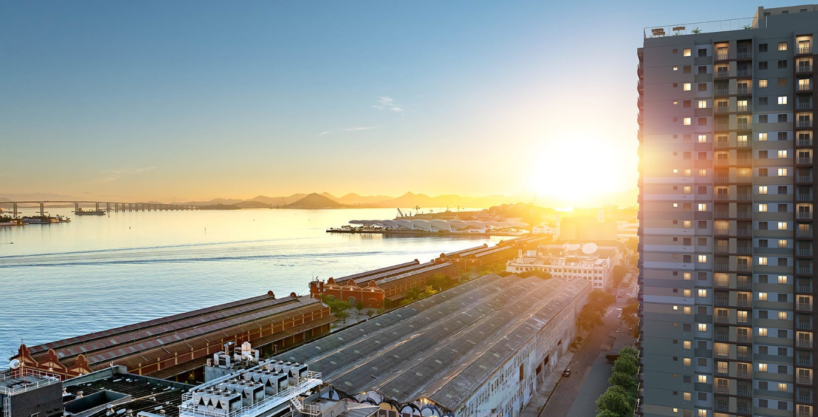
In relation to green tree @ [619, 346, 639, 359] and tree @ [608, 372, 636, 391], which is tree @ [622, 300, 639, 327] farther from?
tree @ [608, 372, 636, 391]

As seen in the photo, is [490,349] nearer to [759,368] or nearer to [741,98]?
[759,368]

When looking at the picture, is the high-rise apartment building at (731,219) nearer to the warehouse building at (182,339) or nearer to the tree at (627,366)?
the tree at (627,366)

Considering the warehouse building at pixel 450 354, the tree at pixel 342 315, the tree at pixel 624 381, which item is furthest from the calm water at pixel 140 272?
the tree at pixel 624 381

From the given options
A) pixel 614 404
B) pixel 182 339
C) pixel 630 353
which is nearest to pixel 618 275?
pixel 630 353

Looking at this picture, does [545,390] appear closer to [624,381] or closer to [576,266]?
[624,381]

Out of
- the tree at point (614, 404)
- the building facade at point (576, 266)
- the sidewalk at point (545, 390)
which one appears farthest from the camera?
the building facade at point (576, 266)

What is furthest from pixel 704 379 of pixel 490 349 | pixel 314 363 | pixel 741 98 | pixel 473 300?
pixel 473 300

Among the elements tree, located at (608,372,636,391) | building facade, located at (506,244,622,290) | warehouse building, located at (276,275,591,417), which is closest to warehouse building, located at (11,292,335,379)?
warehouse building, located at (276,275,591,417)
